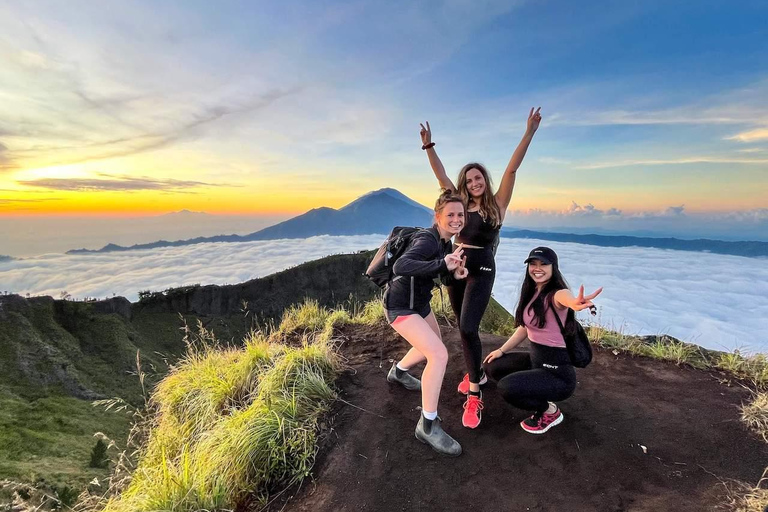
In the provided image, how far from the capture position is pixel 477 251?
397cm

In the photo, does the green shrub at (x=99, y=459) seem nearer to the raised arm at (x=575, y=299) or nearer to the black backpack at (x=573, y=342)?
the black backpack at (x=573, y=342)

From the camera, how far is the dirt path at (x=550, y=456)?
312cm

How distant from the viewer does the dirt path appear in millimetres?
3120

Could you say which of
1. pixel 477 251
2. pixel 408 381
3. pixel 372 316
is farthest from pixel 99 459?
pixel 477 251

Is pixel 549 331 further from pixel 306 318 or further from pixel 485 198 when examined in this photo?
pixel 306 318

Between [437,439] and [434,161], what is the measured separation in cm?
303

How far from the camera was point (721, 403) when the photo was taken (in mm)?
4488

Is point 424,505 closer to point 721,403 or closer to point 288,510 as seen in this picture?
point 288,510

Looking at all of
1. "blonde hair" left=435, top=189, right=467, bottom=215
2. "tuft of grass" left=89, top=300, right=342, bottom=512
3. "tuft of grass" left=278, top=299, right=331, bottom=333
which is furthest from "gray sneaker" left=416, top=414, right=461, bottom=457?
"tuft of grass" left=278, top=299, right=331, bottom=333

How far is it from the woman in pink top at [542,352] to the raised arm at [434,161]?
4.12 ft

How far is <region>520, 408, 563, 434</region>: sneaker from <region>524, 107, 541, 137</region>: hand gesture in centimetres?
308

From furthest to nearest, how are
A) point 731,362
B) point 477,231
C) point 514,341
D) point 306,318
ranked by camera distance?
point 306,318 → point 731,362 → point 514,341 → point 477,231

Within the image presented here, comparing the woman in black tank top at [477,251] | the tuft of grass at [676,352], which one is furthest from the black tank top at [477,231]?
the tuft of grass at [676,352]

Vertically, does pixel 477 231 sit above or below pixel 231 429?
above
